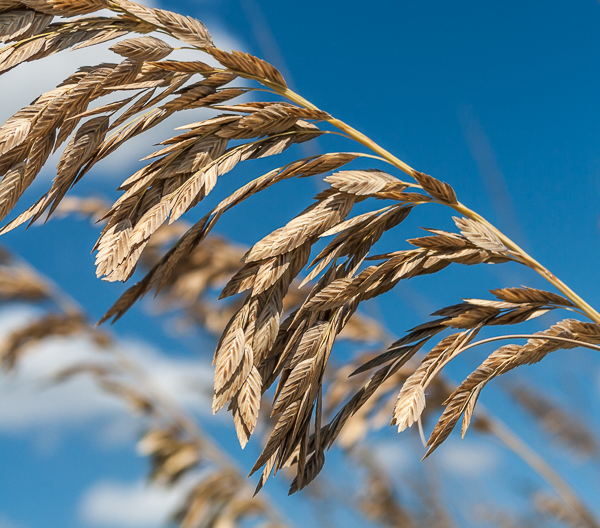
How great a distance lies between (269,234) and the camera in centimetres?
66

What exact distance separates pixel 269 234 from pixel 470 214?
0.95ft

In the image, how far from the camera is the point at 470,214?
77cm

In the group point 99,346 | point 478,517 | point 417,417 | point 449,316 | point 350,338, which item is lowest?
point 99,346

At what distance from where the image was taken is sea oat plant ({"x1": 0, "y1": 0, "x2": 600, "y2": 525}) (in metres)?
0.64

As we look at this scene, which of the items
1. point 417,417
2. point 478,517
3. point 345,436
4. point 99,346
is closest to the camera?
point 417,417

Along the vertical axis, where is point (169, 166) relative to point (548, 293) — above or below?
below

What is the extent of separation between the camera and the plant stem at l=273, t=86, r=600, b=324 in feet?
2.43

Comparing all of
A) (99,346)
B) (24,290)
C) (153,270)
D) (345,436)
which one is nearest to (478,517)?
(345,436)

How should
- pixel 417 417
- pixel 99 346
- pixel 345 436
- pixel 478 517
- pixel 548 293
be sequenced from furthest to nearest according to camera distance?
pixel 99 346
pixel 478 517
pixel 345 436
pixel 548 293
pixel 417 417

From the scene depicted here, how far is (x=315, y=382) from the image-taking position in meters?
0.65

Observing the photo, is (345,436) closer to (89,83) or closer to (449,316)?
(449,316)

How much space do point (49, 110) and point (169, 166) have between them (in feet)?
0.48

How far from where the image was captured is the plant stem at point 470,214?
0.74 metres

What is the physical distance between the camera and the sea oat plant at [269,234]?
639mm
